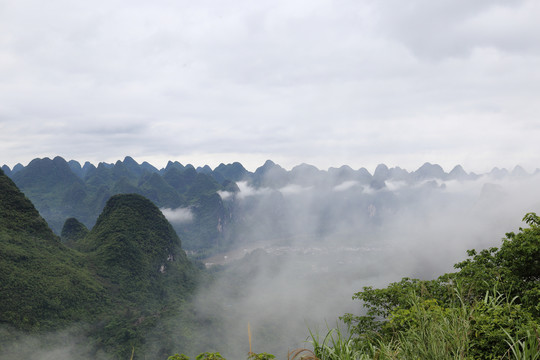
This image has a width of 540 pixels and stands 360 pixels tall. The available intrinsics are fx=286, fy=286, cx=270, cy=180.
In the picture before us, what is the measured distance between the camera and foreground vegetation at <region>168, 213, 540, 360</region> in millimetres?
3465

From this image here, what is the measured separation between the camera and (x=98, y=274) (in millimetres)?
52594

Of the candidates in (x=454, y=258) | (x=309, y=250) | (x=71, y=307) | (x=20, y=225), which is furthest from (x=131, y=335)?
(x=309, y=250)

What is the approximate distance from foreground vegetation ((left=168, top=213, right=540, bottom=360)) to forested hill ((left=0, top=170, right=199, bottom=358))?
123 feet

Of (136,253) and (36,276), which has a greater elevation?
(36,276)

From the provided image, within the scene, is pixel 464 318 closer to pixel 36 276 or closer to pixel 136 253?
pixel 36 276

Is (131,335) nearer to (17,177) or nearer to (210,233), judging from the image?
(210,233)

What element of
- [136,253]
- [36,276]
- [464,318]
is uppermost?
[464,318]

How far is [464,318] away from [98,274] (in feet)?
202

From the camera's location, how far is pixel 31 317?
120 ft

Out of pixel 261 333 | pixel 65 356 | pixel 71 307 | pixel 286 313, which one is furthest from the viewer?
pixel 286 313

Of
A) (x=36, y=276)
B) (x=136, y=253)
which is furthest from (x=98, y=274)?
(x=36, y=276)

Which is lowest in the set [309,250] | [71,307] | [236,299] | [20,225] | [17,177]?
[309,250]

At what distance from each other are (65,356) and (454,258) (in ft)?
364

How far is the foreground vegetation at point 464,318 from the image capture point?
11.4 feet
